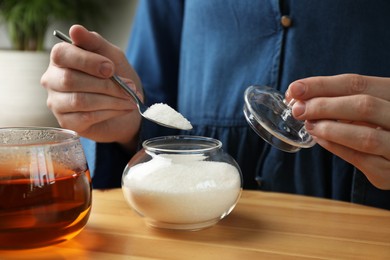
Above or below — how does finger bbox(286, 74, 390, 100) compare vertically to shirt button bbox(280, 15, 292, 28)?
below

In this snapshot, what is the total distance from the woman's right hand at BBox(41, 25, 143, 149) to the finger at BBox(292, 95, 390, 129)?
23cm

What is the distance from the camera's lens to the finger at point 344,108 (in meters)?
0.57

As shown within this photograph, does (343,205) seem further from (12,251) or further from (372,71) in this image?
(12,251)

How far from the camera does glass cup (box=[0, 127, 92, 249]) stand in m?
0.46

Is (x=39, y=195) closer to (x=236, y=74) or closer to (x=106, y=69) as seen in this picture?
(x=106, y=69)

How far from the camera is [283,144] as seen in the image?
0.63 metres

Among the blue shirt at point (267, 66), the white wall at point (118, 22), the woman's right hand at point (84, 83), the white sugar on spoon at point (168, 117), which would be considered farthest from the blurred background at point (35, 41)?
the white sugar on spoon at point (168, 117)

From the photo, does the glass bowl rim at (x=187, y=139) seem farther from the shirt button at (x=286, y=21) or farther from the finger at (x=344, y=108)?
the shirt button at (x=286, y=21)

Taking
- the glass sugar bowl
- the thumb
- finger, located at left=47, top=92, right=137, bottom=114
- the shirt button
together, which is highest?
the shirt button

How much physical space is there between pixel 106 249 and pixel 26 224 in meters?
0.08

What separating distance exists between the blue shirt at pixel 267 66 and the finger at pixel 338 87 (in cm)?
20

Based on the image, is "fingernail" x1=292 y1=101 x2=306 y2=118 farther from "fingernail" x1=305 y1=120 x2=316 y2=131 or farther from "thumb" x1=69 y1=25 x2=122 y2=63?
"thumb" x1=69 y1=25 x2=122 y2=63

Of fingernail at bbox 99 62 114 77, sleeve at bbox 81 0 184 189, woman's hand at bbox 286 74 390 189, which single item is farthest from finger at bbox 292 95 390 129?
sleeve at bbox 81 0 184 189

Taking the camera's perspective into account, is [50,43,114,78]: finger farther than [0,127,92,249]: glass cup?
Yes
